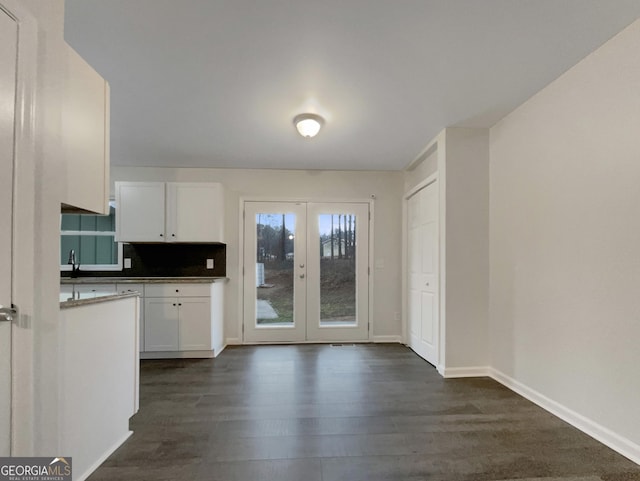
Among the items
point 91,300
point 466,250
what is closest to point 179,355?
point 91,300

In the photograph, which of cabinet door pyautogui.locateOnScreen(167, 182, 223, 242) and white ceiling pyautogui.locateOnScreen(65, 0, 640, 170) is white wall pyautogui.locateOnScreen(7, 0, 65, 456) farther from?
cabinet door pyautogui.locateOnScreen(167, 182, 223, 242)

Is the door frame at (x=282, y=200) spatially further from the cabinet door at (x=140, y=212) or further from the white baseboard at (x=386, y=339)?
the cabinet door at (x=140, y=212)

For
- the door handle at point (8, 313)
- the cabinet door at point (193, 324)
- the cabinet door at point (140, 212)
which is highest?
the cabinet door at point (140, 212)

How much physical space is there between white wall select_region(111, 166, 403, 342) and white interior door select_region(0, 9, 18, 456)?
127 inches

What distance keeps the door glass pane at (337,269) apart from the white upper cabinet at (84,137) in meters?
2.99

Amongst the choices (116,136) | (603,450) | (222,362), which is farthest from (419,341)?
(116,136)

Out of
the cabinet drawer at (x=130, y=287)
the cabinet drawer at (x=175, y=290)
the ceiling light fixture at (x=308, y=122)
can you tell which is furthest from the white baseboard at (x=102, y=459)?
the ceiling light fixture at (x=308, y=122)

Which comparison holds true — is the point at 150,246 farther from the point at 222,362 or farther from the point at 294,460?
the point at 294,460

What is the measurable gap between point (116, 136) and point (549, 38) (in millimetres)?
3703

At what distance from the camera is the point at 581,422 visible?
211cm

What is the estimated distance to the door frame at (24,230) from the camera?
3.84 ft

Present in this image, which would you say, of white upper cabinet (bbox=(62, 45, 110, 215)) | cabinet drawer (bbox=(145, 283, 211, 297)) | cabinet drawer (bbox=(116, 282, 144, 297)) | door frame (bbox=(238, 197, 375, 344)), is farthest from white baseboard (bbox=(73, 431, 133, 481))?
door frame (bbox=(238, 197, 375, 344))

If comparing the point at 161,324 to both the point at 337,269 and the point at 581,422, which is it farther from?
the point at 581,422

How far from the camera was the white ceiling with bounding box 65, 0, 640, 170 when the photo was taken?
169 cm
